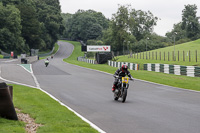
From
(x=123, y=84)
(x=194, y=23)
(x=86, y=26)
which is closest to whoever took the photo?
(x=123, y=84)

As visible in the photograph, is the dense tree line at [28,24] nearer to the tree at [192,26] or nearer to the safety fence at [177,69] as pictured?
the tree at [192,26]

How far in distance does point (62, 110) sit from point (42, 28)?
111278 millimetres

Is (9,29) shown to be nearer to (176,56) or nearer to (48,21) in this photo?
(48,21)

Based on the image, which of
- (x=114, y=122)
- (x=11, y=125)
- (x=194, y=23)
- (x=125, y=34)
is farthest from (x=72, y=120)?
(x=194, y=23)

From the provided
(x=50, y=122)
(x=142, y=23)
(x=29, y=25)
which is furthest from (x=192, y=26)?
(x=50, y=122)

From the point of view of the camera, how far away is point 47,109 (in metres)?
10.8

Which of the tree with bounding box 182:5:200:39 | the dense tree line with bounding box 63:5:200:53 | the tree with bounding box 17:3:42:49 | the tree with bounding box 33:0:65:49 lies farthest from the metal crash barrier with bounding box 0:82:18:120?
the tree with bounding box 182:5:200:39

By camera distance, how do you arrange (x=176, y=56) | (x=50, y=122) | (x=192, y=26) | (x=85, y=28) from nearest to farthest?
(x=50, y=122), (x=176, y=56), (x=192, y=26), (x=85, y=28)

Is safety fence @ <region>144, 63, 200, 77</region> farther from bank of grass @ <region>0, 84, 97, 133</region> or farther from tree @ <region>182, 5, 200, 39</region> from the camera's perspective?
tree @ <region>182, 5, 200, 39</region>

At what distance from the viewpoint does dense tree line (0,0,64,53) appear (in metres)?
88.1

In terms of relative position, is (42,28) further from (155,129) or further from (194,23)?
(155,129)

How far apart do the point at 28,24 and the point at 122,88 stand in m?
97.0

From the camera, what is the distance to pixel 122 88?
45.3 feet

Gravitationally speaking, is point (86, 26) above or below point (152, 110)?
above
